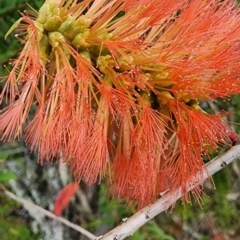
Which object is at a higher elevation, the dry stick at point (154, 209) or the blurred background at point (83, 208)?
the dry stick at point (154, 209)

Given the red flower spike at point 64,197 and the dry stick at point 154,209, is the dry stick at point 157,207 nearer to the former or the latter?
the dry stick at point 154,209

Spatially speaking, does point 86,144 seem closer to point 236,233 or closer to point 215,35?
point 215,35

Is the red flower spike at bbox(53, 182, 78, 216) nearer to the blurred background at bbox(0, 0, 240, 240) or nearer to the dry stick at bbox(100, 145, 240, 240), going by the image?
the blurred background at bbox(0, 0, 240, 240)

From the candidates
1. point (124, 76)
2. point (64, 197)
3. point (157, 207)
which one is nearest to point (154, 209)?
point (157, 207)

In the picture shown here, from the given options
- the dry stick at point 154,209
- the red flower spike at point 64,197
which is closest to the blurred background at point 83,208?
the red flower spike at point 64,197

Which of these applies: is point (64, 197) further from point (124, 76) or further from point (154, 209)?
point (124, 76)

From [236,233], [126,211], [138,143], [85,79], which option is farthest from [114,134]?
[236,233]

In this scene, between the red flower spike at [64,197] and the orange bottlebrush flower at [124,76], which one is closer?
the orange bottlebrush flower at [124,76]
